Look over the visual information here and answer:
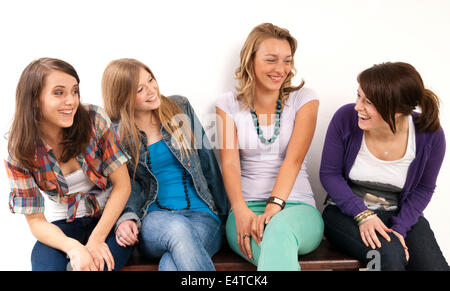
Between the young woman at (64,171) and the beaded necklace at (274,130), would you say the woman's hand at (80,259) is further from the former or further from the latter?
the beaded necklace at (274,130)

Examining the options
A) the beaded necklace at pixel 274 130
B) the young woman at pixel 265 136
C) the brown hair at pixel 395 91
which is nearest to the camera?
the brown hair at pixel 395 91

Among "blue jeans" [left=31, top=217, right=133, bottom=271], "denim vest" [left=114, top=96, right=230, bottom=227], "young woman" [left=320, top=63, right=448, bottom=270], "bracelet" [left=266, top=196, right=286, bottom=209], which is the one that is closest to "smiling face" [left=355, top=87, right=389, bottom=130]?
"young woman" [left=320, top=63, right=448, bottom=270]

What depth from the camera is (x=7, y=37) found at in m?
1.97

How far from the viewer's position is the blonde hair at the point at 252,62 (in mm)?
1923

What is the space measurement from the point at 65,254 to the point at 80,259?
0.36ft

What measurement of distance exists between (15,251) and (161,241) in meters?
1.01

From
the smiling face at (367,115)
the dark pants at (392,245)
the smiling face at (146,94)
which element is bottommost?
the dark pants at (392,245)

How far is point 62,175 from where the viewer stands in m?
1.67

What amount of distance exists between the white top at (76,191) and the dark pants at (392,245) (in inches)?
40.9

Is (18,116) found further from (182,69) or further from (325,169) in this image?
(325,169)

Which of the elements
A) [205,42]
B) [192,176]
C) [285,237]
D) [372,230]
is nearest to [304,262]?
[285,237]

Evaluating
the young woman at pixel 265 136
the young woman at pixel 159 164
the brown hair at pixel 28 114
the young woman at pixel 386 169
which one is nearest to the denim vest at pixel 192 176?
the young woman at pixel 159 164

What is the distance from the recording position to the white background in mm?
1992
